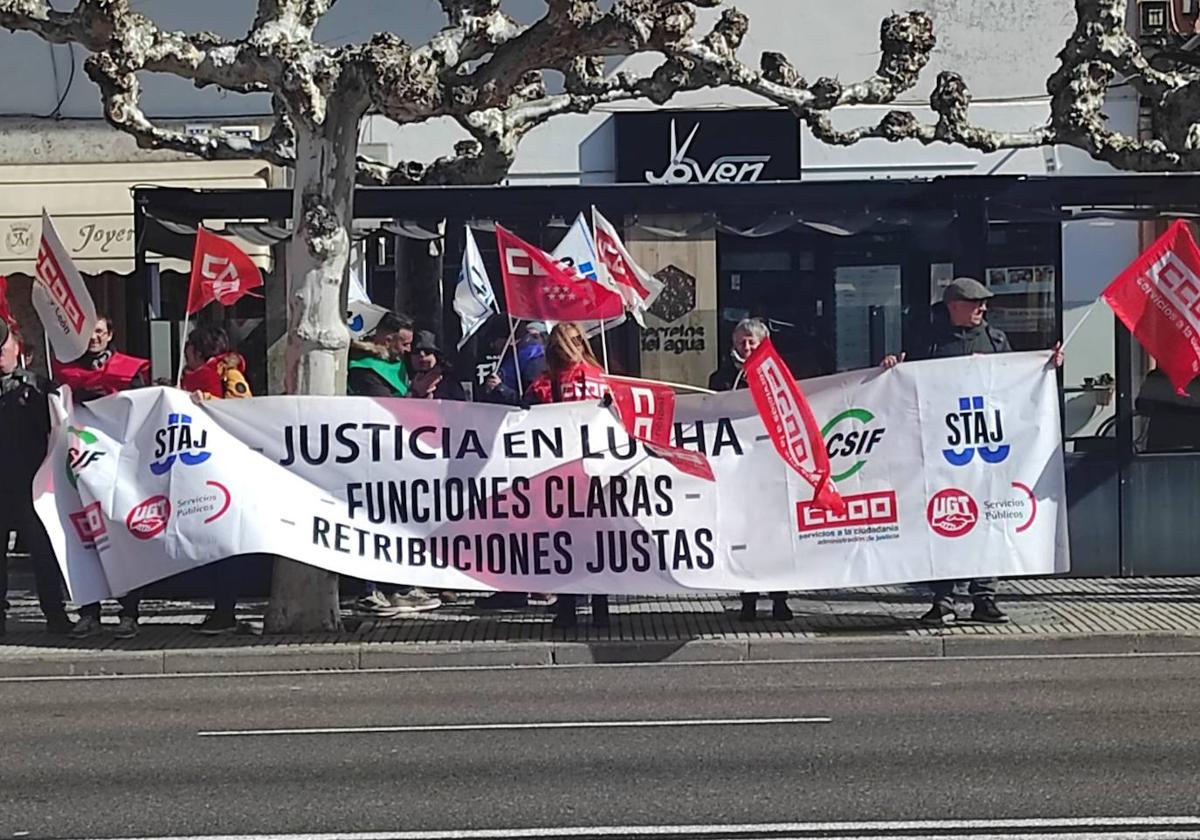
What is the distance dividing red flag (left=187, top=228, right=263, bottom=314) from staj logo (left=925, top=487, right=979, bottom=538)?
482 cm

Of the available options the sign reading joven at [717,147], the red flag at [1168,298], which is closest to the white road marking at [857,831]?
the red flag at [1168,298]

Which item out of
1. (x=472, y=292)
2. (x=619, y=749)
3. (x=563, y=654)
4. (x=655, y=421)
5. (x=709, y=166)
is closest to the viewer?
(x=619, y=749)

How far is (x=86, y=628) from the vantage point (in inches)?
454

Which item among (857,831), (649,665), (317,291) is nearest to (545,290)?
(317,291)

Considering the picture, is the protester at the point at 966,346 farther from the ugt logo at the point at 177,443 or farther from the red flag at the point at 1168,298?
the ugt logo at the point at 177,443

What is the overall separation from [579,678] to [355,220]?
4.67 m

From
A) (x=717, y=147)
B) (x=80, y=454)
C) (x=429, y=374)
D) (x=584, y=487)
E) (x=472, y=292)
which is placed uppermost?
(x=717, y=147)

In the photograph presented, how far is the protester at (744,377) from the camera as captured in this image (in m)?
11.7

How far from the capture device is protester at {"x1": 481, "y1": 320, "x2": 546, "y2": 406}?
12711 mm

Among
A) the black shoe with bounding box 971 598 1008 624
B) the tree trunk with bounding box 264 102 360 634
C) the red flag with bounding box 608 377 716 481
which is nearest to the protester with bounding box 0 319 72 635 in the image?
the tree trunk with bounding box 264 102 360 634

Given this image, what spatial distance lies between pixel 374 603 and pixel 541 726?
4.19 metres

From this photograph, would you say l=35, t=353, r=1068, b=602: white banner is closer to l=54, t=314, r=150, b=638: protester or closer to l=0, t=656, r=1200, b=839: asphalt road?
l=54, t=314, r=150, b=638: protester

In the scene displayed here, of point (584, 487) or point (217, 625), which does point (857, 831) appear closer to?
point (584, 487)

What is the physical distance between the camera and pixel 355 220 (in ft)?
44.0
